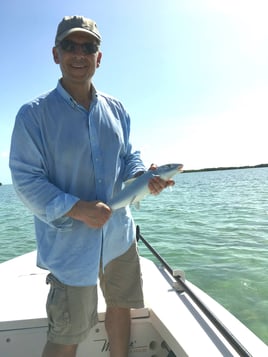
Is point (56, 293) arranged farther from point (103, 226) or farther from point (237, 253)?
point (237, 253)

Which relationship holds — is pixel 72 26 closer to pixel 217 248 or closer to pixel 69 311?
pixel 69 311

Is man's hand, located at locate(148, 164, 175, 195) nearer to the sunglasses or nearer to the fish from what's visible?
the fish

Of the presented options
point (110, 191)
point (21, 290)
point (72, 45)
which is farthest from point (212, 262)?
point (72, 45)

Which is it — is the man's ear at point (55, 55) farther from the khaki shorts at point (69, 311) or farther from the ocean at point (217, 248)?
the khaki shorts at point (69, 311)

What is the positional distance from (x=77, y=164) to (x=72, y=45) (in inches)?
32.7

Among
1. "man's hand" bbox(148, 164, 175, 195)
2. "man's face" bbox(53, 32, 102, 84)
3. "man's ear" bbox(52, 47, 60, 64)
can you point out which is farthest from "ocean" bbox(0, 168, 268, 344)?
"man's ear" bbox(52, 47, 60, 64)

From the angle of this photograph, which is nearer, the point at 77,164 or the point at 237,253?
the point at 77,164

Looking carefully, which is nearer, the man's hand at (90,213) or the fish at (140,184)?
the man's hand at (90,213)

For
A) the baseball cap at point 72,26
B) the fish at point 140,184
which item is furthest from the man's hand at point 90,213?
the baseball cap at point 72,26

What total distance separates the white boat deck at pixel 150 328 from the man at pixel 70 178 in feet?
2.01

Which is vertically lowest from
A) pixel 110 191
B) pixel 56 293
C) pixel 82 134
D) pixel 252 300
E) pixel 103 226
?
pixel 252 300

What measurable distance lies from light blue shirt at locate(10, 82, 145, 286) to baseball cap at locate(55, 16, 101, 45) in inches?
14.4

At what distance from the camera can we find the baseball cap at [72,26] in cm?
247

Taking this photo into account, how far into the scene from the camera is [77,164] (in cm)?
251
